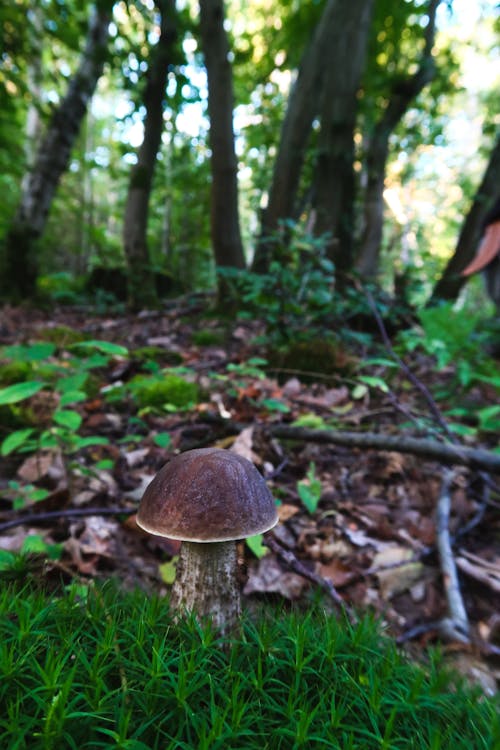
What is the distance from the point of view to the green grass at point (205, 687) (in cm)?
96

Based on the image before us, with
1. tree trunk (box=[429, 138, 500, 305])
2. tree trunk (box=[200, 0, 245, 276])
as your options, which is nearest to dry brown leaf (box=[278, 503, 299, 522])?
tree trunk (box=[200, 0, 245, 276])

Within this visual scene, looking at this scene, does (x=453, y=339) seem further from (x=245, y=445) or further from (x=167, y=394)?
(x=167, y=394)

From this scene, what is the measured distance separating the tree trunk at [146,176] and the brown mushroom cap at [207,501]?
7.52 meters

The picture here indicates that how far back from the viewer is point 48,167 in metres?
8.79

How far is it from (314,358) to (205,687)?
3.57 m

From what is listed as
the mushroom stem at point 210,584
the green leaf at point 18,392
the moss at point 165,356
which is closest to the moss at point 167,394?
the moss at point 165,356

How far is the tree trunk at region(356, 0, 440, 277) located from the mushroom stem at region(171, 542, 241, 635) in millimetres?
9557

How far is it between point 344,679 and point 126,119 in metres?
10.5

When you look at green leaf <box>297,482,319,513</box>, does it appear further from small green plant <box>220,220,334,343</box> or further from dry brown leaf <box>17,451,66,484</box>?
small green plant <box>220,220,334,343</box>

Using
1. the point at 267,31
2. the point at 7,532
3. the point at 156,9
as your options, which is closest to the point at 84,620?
the point at 7,532

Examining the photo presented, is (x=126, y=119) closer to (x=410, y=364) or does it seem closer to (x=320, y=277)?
(x=320, y=277)

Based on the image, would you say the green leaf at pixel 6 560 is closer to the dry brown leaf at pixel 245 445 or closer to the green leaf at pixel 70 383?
the green leaf at pixel 70 383

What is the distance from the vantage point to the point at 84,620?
50.7 inches

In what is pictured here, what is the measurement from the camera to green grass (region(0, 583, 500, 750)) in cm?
96
